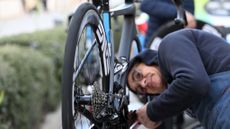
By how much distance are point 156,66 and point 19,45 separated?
147 inches

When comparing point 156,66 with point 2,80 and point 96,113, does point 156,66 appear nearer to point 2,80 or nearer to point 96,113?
point 96,113

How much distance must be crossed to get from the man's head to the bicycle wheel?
0.60 ft

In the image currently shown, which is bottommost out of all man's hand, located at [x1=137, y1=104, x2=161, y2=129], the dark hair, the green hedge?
the green hedge

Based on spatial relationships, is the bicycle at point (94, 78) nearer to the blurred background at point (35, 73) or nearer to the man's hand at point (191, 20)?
the blurred background at point (35, 73)

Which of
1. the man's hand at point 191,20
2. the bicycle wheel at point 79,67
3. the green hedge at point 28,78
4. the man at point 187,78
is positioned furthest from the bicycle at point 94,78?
the green hedge at point 28,78

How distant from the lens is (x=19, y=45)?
6695 millimetres

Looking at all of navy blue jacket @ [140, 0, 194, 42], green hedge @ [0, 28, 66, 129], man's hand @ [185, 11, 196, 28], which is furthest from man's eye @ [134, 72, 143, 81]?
green hedge @ [0, 28, 66, 129]

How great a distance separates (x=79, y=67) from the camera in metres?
2.88

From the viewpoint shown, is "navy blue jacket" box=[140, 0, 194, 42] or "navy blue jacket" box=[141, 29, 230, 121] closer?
"navy blue jacket" box=[141, 29, 230, 121]

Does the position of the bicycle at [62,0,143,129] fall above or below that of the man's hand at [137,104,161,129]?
above

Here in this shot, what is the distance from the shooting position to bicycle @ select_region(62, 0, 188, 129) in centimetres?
266

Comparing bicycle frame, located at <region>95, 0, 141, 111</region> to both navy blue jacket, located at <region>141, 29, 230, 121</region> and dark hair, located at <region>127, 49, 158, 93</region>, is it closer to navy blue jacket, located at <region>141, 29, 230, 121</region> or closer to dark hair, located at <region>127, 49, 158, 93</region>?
dark hair, located at <region>127, 49, 158, 93</region>

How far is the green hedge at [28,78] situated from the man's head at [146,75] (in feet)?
6.79

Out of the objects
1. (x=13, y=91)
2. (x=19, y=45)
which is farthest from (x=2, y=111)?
(x=19, y=45)
